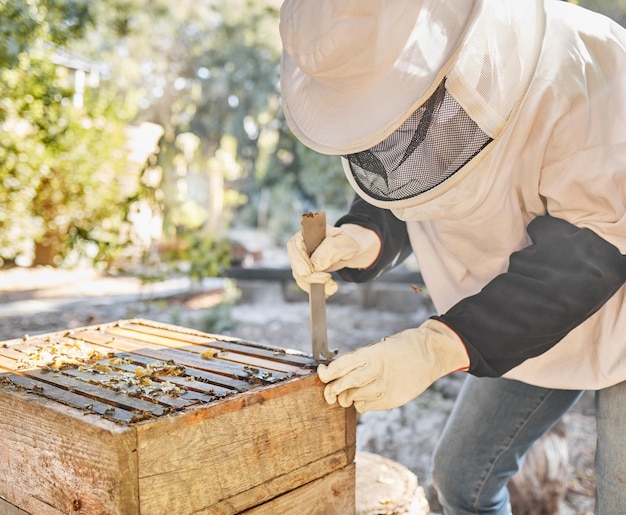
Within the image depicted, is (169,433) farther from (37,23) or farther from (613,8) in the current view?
(613,8)

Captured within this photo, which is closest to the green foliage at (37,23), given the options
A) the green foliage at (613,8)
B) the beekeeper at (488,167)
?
the beekeeper at (488,167)

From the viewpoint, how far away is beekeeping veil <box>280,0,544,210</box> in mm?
1194

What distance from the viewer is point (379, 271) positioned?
1913 mm

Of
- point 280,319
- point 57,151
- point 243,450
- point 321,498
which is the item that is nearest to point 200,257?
point 280,319

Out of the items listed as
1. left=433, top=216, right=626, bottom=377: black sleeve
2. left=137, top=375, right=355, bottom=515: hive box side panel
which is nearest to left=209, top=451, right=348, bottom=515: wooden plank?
left=137, top=375, right=355, bottom=515: hive box side panel

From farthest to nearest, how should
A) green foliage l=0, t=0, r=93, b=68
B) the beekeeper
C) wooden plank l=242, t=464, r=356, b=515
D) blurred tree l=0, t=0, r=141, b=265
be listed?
blurred tree l=0, t=0, r=141, b=265
green foliage l=0, t=0, r=93, b=68
wooden plank l=242, t=464, r=356, b=515
the beekeeper

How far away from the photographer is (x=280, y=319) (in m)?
6.11

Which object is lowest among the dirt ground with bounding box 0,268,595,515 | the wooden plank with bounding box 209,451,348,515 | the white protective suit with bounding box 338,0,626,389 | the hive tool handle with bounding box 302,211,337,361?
the dirt ground with bounding box 0,268,595,515

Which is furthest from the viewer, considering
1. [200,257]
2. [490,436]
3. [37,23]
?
[200,257]

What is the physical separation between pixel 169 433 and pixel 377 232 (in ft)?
2.99

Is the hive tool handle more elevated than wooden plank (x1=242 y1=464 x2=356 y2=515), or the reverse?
the hive tool handle

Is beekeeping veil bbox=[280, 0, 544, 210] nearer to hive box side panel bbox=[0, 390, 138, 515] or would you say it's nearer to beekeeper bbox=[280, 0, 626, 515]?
beekeeper bbox=[280, 0, 626, 515]

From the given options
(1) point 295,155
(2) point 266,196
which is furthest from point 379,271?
(2) point 266,196

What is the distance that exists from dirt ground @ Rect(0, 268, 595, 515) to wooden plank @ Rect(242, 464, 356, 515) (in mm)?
1590
